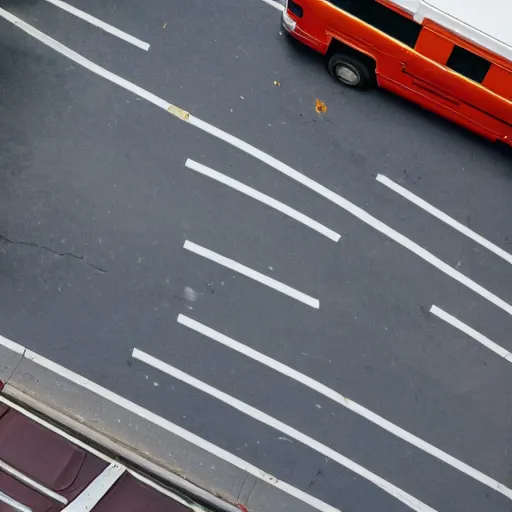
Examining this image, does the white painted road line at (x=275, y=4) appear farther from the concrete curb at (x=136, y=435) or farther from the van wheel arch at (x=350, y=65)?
the concrete curb at (x=136, y=435)

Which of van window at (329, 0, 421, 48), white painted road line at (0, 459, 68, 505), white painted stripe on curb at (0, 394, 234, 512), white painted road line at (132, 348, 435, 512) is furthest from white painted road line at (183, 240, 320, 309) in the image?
van window at (329, 0, 421, 48)

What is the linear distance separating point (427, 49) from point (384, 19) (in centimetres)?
70

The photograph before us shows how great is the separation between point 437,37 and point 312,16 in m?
1.76

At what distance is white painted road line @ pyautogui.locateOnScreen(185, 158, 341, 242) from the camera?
9086 millimetres

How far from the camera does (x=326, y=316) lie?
350 inches

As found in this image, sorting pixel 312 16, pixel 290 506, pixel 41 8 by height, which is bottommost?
pixel 290 506

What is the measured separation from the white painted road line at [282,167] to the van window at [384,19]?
2.26 metres

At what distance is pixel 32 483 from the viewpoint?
7.27m

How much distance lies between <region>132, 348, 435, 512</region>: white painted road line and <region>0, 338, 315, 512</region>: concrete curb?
0.72 m

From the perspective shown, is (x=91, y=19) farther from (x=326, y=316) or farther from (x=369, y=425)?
(x=369, y=425)

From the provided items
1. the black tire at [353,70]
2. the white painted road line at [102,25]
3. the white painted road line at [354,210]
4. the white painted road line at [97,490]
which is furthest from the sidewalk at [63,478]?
the black tire at [353,70]

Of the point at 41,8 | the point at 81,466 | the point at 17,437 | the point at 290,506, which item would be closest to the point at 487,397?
the point at 290,506

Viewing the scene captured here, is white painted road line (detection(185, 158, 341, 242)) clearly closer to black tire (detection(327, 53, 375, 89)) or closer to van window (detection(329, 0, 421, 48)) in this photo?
black tire (detection(327, 53, 375, 89))

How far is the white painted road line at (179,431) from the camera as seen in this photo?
27.8 ft
